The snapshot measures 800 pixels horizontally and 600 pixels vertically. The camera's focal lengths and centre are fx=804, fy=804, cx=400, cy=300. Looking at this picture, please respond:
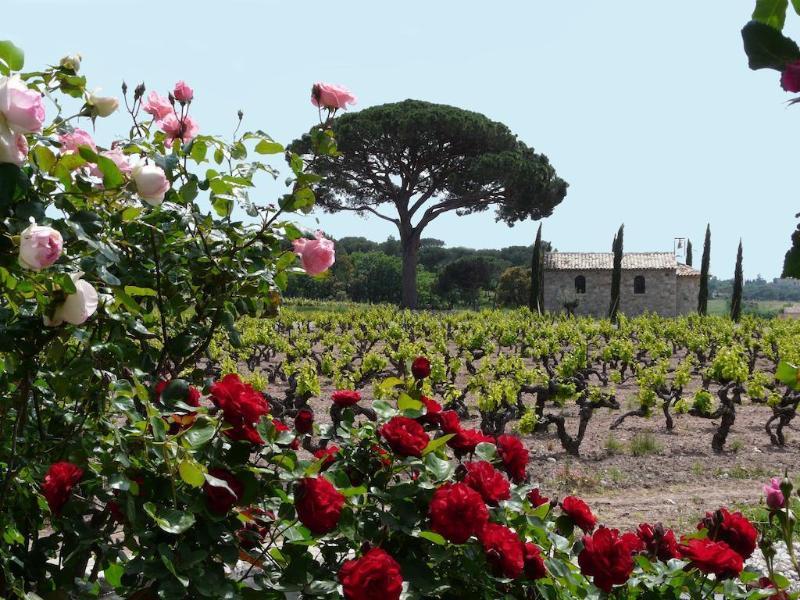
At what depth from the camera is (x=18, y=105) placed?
1.36 m

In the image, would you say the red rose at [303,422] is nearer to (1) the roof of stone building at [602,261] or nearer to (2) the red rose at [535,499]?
(2) the red rose at [535,499]

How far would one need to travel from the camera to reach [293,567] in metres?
1.79

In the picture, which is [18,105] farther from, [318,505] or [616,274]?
[616,274]

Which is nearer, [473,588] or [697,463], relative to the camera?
[473,588]

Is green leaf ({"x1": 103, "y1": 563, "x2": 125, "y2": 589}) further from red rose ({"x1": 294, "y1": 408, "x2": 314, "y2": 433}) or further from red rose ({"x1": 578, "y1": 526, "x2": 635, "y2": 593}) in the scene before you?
red rose ({"x1": 578, "y1": 526, "x2": 635, "y2": 593})

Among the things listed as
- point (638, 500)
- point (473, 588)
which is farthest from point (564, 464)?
point (473, 588)

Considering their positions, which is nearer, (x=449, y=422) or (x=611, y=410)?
(x=449, y=422)

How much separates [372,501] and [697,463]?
19.6ft

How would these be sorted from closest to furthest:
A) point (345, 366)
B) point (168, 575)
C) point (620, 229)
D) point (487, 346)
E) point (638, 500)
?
point (168, 575) → point (638, 500) → point (345, 366) → point (487, 346) → point (620, 229)

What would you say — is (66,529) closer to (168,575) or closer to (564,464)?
(168,575)

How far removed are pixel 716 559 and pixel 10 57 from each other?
6.22 feet

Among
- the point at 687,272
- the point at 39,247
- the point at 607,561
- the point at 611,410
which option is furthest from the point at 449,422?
the point at 687,272

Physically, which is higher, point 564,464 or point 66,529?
point 66,529

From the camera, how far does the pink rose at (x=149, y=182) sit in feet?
5.54
